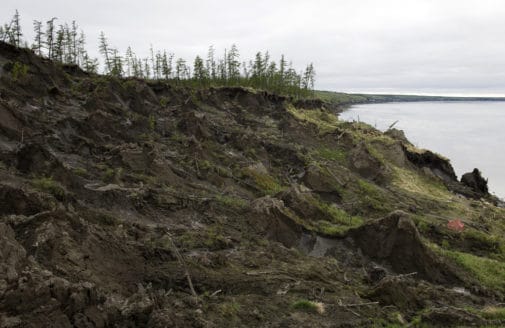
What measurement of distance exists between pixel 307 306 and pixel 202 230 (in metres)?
6.10

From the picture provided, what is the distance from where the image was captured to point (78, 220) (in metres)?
10.9

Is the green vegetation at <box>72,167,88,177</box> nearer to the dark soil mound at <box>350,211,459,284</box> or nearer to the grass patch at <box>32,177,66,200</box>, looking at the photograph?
the grass patch at <box>32,177,66,200</box>

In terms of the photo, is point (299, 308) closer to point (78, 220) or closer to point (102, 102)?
point (78, 220)

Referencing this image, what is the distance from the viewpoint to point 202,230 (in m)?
15.9

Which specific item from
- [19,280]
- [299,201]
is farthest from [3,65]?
[19,280]

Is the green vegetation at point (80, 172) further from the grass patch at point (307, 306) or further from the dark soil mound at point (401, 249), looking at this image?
the dark soil mound at point (401, 249)

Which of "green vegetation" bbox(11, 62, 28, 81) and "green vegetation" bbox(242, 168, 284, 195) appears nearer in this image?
"green vegetation" bbox(242, 168, 284, 195)

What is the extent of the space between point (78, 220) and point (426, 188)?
31.8 metres

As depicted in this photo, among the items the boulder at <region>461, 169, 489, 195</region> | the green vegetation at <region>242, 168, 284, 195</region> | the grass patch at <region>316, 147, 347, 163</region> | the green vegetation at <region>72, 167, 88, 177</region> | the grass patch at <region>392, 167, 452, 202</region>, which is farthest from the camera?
the boulder at <region>461, 169, 489, 195</region>

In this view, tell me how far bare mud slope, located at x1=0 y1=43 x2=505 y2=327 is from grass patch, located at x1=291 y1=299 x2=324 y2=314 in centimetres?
3

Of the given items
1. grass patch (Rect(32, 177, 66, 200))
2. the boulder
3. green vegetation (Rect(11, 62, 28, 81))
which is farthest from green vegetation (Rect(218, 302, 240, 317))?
the boulder

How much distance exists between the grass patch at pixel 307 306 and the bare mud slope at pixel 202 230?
3 cm

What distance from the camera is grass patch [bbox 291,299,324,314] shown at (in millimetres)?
10836

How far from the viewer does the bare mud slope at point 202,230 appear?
8.93 m
